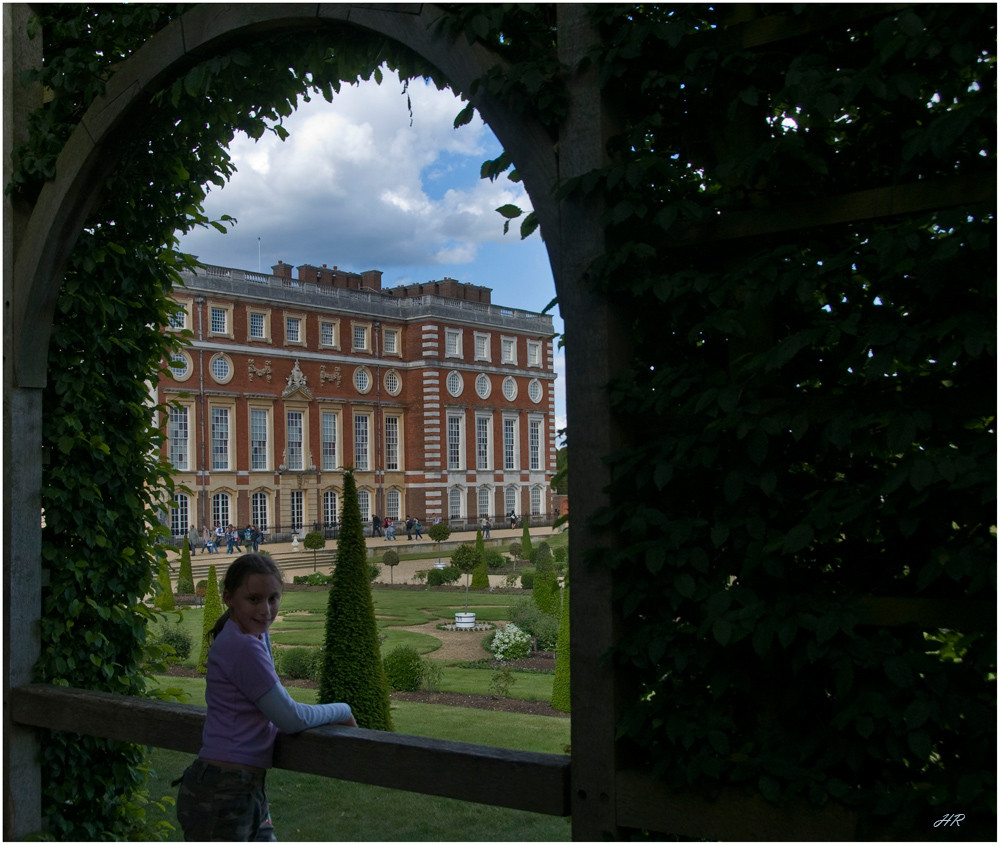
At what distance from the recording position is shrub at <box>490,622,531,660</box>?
11.2 meters

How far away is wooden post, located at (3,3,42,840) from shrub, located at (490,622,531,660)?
8308 millimetres

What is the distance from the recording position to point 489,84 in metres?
2.04

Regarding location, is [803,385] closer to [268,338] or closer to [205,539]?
[205,539]

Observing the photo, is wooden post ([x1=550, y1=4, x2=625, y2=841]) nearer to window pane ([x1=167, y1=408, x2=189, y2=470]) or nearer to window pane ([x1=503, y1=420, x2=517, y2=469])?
window pane ([x1=167, y1=408, x2=189, y2=470])

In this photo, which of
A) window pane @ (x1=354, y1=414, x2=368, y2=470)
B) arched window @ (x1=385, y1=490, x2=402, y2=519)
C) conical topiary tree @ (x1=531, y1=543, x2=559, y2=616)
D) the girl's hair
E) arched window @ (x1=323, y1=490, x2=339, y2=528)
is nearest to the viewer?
the girl's hair

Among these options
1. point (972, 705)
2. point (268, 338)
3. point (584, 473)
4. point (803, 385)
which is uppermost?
point (268, 338)

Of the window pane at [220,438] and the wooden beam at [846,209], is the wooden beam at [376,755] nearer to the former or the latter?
the wooden beam at [846,209]

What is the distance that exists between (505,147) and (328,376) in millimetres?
32641

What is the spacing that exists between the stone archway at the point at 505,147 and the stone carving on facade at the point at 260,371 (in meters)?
29.0

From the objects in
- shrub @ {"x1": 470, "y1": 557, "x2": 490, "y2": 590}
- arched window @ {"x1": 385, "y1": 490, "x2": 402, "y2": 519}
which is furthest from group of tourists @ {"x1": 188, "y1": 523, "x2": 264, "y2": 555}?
shrub @ {"x1": 470, "y1": 557, "x2": 490, "y2": 590}

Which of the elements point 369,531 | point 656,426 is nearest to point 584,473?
point 656,426

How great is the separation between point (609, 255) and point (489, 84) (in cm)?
48

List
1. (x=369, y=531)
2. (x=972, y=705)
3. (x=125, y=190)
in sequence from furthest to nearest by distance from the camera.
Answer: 1. (x=369, y=531)
2. (x=125, y=190)
3. (x=972, y=705)

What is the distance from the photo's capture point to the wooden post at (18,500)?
3061 millimetres
